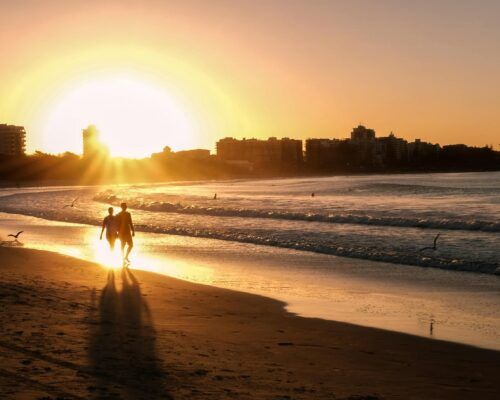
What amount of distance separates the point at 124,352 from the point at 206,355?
0.91 m

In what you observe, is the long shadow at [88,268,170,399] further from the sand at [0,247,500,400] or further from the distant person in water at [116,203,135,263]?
the distant person in water at [116,203,135,263]

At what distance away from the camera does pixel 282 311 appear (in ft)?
38.3

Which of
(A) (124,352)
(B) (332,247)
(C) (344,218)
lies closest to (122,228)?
(B) (332,247)

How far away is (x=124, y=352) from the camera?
7.79 meters

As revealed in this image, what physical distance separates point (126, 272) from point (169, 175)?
178718mm

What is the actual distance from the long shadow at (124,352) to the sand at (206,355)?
1cm

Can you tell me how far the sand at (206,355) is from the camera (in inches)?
258

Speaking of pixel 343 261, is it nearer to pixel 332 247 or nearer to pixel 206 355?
pixel 332 247

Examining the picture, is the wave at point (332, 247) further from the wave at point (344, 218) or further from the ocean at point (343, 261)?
the wave at point (344, 218)

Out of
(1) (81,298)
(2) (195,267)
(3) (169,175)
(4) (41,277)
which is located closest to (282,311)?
(1) (81,298)

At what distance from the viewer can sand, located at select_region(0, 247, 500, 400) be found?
6.54 meters

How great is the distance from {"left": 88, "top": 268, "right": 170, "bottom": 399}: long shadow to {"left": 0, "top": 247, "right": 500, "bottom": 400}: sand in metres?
0.01

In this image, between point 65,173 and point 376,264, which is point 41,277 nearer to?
point 376,264

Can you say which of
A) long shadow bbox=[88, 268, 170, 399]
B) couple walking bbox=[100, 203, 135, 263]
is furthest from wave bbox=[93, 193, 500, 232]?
long shadow bbox=[88, 268, 170, 399]
